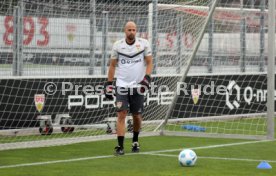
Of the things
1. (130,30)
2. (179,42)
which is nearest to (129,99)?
(130,30)

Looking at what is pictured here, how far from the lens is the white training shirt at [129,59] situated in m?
12.1

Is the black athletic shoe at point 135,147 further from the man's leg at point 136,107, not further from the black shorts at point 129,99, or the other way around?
the black shorts at point 129,99

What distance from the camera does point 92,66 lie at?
626 inches

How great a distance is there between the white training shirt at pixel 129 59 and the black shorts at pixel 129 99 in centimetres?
9

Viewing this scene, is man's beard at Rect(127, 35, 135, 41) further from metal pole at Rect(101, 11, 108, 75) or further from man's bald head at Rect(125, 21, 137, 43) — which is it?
metal pole at Rect(101, 11, 108, 75)

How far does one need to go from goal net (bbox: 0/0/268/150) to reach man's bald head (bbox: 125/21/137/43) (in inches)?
97.5

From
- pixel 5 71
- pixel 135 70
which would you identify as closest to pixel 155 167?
pixel 135 70

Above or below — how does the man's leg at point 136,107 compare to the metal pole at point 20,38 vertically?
below

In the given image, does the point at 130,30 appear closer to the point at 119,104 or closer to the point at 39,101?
the point at 119,104

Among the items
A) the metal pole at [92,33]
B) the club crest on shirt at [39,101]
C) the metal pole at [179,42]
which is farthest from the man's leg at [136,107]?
the metal pole at [179,42]

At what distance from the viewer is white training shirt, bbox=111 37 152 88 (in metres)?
12.1

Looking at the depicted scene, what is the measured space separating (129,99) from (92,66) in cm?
377

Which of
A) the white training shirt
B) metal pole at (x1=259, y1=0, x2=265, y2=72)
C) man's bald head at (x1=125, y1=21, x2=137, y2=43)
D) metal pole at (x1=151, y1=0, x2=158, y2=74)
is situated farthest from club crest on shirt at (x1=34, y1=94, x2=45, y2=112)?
metal pole at (x1=259, y1=0, x2=265, y2=72)

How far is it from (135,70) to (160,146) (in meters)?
1.65
